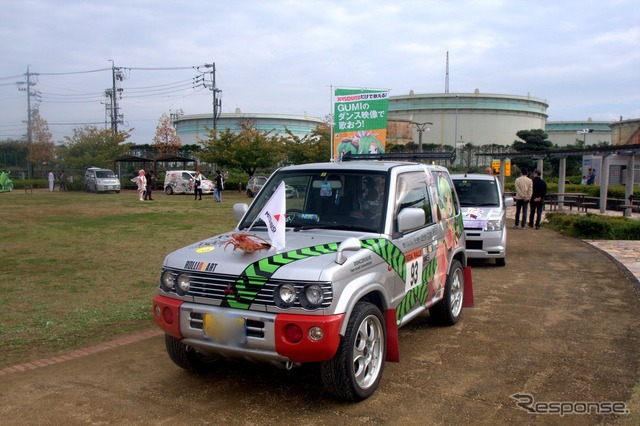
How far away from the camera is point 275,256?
428 cm

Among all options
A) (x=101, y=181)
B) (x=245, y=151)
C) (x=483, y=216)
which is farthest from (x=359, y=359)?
(x=101, y=181)

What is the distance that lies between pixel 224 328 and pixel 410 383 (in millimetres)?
1764

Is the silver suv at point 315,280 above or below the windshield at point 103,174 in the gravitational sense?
below

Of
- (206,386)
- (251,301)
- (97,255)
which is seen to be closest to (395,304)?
(251,301)

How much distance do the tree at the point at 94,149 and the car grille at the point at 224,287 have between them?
4683 centimetres

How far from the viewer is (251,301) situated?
13.5 ft

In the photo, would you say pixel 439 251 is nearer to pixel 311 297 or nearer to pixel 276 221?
pixel 276 221

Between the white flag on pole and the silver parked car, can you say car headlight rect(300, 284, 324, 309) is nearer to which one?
the white flag on pole

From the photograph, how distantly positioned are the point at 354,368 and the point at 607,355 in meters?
2.93

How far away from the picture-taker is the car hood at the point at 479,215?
11.0 meters

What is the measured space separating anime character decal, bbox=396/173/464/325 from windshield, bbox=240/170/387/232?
595 mm

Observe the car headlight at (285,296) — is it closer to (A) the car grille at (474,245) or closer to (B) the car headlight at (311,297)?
(B) the car headlight at (311,297)

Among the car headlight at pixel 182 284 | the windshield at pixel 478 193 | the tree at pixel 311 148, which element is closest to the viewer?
the car headlight at pixel 182 284

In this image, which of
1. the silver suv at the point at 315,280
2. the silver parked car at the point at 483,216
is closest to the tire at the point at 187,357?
the silver suv at the point at 315,280
